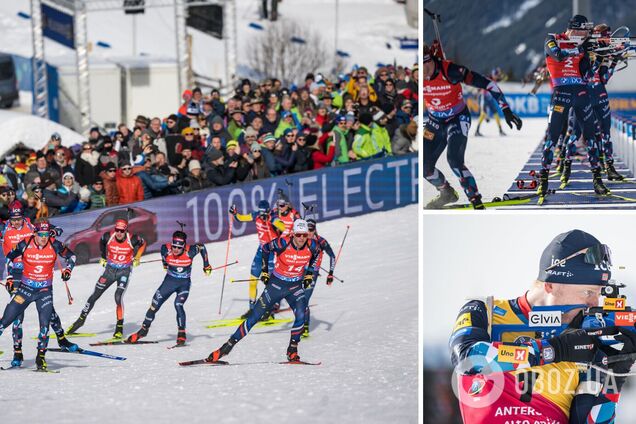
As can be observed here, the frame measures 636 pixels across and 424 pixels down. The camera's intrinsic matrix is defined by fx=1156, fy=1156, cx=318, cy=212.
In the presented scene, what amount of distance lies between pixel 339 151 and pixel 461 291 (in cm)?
1237

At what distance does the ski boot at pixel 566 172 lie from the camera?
22.1 ft

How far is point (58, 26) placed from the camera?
25.2 meters

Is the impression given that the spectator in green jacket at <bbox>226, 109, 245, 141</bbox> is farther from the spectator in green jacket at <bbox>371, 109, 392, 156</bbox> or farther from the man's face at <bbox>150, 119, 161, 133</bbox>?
the spectator in green jacket at <bbox>371, 109, 392, 156</bbox>

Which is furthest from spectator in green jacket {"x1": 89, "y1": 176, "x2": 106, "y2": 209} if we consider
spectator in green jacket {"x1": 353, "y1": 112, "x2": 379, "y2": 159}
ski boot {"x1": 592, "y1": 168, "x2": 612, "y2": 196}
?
ski boot {"x1": 592, "y1": 168, "x2": 612, "y2": 196}

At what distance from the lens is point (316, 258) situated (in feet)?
40.5

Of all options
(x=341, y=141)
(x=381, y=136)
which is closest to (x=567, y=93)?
(x=341, y=141)

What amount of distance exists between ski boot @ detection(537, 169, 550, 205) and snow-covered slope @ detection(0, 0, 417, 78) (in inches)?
1603

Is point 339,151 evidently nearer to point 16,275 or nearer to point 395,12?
point 16,275

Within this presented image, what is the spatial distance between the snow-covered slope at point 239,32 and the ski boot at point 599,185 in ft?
134

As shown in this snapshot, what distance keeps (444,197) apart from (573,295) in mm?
936

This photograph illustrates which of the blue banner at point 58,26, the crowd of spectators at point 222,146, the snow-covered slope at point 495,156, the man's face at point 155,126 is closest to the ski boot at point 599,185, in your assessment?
the snow-covered slope at point 495,156

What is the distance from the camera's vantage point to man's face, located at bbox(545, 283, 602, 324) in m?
6.25

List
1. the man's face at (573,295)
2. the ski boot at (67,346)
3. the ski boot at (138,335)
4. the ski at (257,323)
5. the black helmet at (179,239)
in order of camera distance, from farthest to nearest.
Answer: the ski at (257,323) < the ski boot at (138,335) < the black helmet at (179,239) < the ski boot at (67,346) < the man's face at (573,295)

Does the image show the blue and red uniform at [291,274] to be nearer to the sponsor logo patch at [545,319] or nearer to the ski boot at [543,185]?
the ski boot at [543,185]
